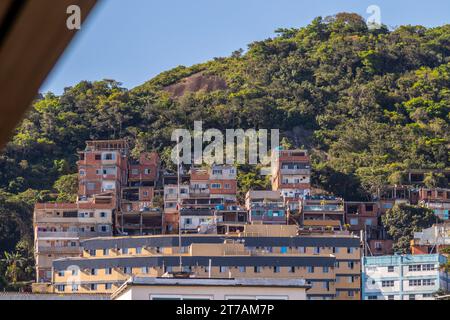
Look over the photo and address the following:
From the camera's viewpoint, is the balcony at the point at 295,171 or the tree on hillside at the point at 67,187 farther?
the tree on hillside at the point at 67,187

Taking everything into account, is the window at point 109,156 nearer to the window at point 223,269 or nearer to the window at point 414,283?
the window at point 223,269

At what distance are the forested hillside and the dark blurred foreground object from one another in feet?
160

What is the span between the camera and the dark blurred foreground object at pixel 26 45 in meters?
0.77

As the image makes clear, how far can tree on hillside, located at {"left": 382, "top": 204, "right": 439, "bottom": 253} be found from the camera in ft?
161

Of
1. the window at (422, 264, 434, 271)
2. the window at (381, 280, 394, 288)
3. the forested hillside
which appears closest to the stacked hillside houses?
the window at (381, 280, 394, 288)

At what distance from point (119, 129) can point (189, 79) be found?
42.0 ft

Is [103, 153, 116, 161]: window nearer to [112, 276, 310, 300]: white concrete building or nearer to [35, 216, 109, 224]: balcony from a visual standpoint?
[35, 216, 109, 224]: balcony

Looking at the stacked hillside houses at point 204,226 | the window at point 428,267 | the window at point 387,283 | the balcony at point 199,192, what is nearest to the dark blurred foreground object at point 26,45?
the stacked hillside houses at point 204,226

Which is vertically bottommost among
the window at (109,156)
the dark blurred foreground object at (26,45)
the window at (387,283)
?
the window at (387,283)

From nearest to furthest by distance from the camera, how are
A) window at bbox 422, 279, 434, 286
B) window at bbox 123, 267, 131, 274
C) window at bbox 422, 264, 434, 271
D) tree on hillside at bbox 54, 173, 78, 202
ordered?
window at bbox 123, 267, 131, 274, window at bbox 422, 279, 434, 286, window at bbox 422, 264, 434, 271, tree on hillside at bbox 54, 173, 78, 202

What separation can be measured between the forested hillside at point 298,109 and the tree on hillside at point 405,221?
436 centimetres

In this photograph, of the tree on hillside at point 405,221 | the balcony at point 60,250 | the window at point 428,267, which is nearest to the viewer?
the window at point 428,267
